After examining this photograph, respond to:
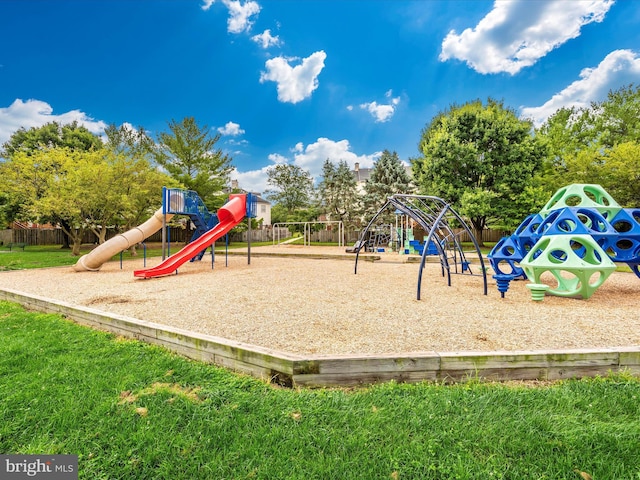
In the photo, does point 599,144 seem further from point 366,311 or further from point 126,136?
Result: point 126,136

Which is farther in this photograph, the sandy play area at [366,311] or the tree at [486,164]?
the tree at [486,164]

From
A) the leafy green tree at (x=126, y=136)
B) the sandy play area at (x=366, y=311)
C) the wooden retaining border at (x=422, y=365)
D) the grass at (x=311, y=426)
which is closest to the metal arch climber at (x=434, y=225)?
the sandy play area at (x=366, y=311)

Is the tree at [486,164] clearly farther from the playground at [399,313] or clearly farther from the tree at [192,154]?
the tree at [192,154]

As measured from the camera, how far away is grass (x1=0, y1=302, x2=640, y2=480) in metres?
1.78

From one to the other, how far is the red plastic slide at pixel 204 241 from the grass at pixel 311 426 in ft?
21.0

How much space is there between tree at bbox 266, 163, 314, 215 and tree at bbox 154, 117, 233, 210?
1512 cm

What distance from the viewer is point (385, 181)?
2591 centimetres

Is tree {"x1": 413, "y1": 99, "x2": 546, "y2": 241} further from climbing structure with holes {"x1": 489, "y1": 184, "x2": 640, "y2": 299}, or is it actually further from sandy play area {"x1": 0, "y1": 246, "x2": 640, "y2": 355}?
climbing structure with holes {"x1": 489, "y1": 184, "x2": 640, "y2": 299}

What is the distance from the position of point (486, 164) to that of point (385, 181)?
28.7ft

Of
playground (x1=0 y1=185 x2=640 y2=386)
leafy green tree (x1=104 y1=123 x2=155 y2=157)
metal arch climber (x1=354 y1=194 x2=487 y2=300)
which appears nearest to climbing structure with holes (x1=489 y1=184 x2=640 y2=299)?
playground (x1=0 y1=185 x2=640 y2=386)

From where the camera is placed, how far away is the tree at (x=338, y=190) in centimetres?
3112

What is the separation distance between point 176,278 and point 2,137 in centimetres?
3012

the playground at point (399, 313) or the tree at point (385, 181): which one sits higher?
the tree at point (385, 181)

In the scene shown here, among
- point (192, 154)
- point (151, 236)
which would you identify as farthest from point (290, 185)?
point (151, 236)
